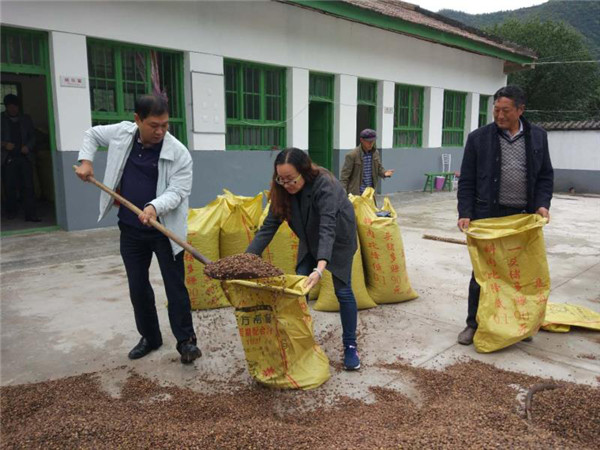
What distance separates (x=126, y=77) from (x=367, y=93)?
6093mm

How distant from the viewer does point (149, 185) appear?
2832 millimetres

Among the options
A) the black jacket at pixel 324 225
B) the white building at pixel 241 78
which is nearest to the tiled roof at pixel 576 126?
the white building at pixel 241 78

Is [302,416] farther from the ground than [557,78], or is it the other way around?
[557,78]

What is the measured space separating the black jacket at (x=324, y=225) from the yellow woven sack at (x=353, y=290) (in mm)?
971

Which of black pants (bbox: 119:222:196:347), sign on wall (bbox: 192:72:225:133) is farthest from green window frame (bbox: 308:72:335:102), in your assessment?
black pants (bbox: 119:222:196:347)

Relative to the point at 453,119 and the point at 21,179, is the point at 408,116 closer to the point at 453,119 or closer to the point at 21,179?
the point at 453,119

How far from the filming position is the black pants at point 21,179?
23.6 feet

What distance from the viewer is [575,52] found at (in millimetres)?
29328

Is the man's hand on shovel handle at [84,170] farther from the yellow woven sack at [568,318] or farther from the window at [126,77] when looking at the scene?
the window at [126,77]

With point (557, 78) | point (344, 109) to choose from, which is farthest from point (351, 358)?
point (557, 78)

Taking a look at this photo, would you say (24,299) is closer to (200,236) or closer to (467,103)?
(200,236)

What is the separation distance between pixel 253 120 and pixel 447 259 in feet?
16.1

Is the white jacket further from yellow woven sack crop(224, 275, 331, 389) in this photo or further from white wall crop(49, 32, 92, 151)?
white wall crop(49, 32, 92, 151)

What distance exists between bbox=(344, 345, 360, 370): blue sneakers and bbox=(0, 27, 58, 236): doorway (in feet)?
17.7
